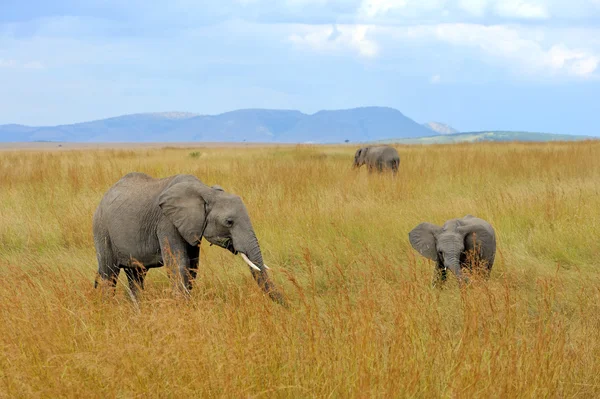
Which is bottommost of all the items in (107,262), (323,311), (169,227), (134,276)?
(323,311)

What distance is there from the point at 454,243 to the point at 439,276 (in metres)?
0.32

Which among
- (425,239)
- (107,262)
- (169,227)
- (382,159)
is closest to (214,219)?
(169,227)

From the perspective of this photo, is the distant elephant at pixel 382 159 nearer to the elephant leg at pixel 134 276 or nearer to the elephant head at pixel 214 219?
the elephant leg at pixel 134 276

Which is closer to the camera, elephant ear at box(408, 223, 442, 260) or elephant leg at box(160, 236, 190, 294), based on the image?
elephant leg at box(160, 236, 190, 294)

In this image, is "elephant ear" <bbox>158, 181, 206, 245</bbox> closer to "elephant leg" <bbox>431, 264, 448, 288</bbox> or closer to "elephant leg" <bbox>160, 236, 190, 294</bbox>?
"elephant leg" <bbox>160, 236, 190, 294</bbox>

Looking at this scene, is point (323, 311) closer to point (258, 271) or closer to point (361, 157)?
point (258, 271)

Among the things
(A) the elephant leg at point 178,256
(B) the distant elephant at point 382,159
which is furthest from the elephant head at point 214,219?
(B) the distant elephant at point 382,159

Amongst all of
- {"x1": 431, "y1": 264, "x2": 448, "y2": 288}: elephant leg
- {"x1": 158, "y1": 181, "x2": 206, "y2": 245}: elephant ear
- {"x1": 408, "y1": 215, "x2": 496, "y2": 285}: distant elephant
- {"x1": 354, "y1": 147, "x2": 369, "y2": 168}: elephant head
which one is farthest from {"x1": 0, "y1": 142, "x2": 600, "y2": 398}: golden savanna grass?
{"x1": 354, "y1": 147, "x2": 369, "y2": 168}: elephant head

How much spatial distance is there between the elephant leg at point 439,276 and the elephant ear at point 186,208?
6.87 ft

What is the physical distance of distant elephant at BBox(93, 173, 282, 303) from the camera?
451 centimetres

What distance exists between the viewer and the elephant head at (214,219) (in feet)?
14.7

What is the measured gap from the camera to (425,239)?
5.84 m

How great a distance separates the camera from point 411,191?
10.2 meters

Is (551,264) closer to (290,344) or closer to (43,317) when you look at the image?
(290,344)
